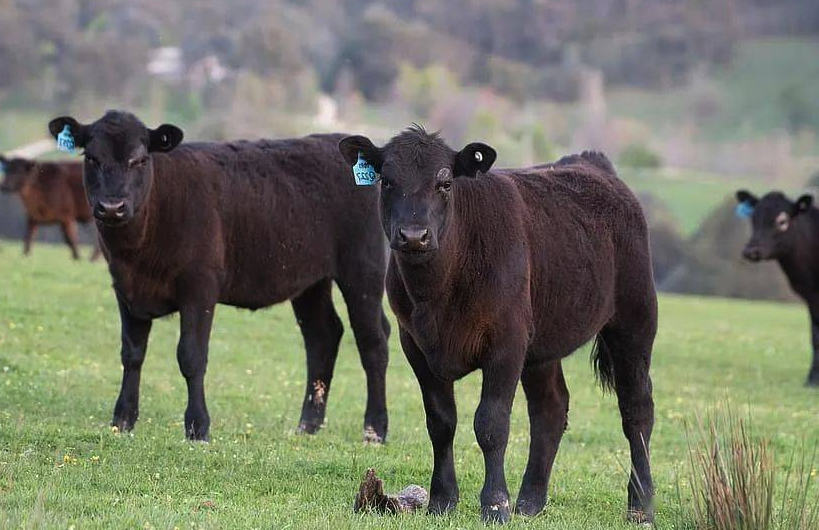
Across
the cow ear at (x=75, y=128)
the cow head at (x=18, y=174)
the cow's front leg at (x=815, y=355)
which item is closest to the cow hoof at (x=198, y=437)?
the cow ear at (x=75, y=128)

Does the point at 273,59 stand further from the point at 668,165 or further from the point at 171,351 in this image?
the point at 171,351

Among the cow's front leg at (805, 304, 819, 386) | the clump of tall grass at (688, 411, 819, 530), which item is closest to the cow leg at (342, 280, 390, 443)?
the clump of tall grass at (688, 411, 819, 530)

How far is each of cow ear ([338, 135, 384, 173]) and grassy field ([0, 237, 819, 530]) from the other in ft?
7.68

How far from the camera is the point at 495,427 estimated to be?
864cm

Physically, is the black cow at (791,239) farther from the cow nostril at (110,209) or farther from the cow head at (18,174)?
the cow head at (18,174)

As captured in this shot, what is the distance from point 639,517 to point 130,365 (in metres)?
4.97

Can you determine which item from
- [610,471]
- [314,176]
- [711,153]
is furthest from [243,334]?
[711,153]

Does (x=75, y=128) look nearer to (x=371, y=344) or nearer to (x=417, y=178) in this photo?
(x=371, y=344)

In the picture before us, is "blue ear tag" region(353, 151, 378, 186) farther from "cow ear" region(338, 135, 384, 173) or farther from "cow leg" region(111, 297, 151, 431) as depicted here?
"cow leg" region(111, 297, 151, 431)

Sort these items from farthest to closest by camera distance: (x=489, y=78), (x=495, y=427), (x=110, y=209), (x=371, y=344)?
(x=489, y=78) < (x=371, y=344) < (x=110, y=209) < (x=495, y=427)

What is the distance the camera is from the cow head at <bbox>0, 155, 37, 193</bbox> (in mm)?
31984

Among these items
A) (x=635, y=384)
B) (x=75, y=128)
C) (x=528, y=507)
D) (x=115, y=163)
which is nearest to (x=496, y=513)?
(x=528, y=507)

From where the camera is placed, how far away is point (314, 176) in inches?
510

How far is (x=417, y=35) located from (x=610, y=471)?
122 metres
